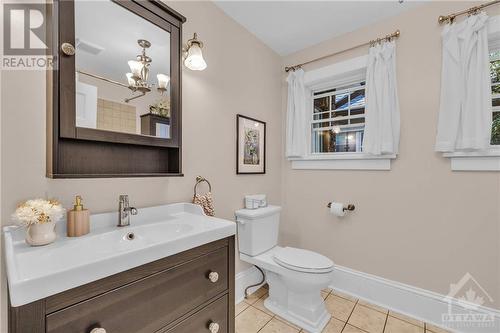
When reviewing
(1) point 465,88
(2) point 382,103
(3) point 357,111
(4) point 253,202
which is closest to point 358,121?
(3) point 357,111

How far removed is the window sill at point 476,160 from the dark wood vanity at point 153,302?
1.76 meters

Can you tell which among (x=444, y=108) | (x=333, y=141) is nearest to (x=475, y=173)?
(x=444, y=108)

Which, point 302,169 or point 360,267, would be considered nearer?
point 360,267

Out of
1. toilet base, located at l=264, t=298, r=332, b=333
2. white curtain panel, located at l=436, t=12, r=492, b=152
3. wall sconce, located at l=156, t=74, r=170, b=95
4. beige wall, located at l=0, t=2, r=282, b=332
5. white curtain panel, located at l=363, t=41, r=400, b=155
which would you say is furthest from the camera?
white curtain panel, located at l=363, t=41, r=400, b=155

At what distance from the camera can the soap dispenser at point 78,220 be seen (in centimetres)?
101

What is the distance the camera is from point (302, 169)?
2.50 metres

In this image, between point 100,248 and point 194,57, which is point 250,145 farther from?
point 100,248

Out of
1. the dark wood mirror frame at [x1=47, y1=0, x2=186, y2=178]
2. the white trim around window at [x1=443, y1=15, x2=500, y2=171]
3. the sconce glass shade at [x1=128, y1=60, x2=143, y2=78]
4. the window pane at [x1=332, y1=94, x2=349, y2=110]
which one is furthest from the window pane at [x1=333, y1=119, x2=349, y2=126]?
the sconce glass shade at [x1=128, y1=60, x2=143, y2=78]

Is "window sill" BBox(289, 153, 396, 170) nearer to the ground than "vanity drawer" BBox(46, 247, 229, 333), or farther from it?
farther from it

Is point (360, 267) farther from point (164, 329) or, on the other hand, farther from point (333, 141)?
point (164, 329)

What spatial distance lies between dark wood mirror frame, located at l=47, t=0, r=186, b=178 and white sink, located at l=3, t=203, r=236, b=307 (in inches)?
10.2

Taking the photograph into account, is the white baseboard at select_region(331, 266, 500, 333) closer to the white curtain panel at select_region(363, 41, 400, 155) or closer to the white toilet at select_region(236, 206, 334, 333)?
the white toilet at select_region(236, 206, 334, 333)

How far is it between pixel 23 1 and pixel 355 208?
257cm

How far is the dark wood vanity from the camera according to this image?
2.08ft
